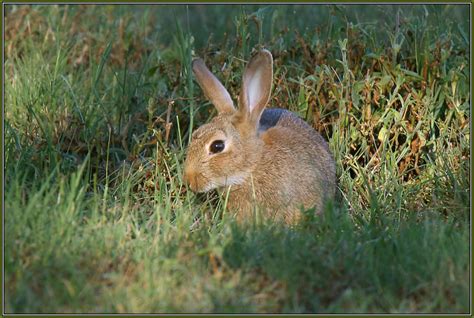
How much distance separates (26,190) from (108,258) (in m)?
0.78

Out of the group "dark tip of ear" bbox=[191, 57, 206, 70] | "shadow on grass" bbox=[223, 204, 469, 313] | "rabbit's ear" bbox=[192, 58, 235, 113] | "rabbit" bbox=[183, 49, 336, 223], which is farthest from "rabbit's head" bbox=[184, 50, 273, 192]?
"shadow on grass" bbox=[223, 204, 469, 313]

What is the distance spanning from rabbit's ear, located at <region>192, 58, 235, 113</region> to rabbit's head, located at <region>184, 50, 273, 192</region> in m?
0.14

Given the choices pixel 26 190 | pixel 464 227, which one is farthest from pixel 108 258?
pixel 464 227

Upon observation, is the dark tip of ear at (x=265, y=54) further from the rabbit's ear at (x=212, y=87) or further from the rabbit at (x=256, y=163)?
the rabbit's ear at (x=212, y=87)

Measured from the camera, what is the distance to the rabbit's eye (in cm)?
509

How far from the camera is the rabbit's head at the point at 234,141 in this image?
504cm

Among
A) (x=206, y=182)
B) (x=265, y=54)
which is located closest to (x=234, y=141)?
(x=206, y=182)

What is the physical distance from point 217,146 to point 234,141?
11 cm

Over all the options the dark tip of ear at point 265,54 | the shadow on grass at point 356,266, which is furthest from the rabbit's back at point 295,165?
the shadow on grass at point 356,266

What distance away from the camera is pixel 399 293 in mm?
3777

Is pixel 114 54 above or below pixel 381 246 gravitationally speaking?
above

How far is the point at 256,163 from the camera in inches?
204

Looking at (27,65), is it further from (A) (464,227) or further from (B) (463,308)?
(B) (463,308)

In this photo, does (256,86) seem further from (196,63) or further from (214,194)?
(214,194)
